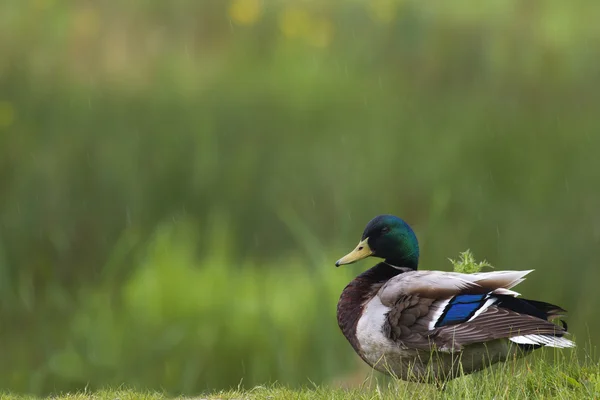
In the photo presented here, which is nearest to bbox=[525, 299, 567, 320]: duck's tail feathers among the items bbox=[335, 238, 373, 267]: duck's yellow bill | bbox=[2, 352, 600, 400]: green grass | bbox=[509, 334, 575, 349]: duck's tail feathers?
bbox=[2, 352, 600, 400]: green grass

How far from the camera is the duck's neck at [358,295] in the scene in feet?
14.2

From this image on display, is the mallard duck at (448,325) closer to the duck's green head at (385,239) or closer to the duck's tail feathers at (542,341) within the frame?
the duck's tail feathers at (542,341)

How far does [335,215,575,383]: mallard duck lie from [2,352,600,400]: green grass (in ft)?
0.29

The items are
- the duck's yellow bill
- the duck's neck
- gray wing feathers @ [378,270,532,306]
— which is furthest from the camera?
the duck's yellow bill

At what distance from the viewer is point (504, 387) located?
12.5 ft

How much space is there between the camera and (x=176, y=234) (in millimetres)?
6039

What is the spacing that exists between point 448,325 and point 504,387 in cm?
36

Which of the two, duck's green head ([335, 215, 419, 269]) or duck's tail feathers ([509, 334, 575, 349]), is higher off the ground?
duck's green head ([335, 215, 419, 269])

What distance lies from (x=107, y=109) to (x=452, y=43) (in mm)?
2680

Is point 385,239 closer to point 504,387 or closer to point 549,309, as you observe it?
point 549,309

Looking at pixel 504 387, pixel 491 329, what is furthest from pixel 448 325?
pixel 504 387

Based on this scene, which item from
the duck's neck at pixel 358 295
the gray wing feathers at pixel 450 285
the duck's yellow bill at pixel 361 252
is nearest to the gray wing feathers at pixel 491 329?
the gray wing feathers at pixel 450 285

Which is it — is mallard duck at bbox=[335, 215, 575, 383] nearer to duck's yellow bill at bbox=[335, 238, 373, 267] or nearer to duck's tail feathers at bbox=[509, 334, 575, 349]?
duck's tail feathers at bbox=[509, 334, 575, 349]

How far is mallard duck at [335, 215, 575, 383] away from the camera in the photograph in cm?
393
